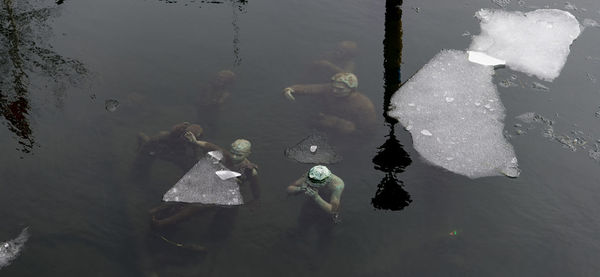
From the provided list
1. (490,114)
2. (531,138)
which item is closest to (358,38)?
(490,114)

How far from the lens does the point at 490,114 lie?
6734mm

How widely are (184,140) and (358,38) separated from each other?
397cm

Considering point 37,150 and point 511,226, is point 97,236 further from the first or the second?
point 511,226

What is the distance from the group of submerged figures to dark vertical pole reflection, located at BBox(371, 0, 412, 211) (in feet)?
1.48

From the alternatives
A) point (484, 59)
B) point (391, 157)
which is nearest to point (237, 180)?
point (391, 157)

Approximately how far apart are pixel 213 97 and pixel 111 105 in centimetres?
163

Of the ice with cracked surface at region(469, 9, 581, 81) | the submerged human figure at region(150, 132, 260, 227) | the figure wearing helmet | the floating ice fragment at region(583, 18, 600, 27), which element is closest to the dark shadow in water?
the submerged human figure at region(150, 132, 260, 227)

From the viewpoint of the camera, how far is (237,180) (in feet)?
19.3

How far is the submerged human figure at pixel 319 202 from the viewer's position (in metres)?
5.44

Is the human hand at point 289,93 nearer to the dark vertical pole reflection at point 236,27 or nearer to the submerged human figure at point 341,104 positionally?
the submerged human figure at point 341,104

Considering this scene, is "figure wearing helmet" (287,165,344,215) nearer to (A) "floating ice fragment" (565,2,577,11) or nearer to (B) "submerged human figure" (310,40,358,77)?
(B) "submerged human figure" (310,40,358,77)

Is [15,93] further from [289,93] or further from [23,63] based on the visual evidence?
[289,93]

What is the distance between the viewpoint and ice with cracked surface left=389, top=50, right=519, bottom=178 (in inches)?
240

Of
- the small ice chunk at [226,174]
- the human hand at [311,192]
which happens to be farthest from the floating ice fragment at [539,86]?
the small ice chunk at [226,174]
